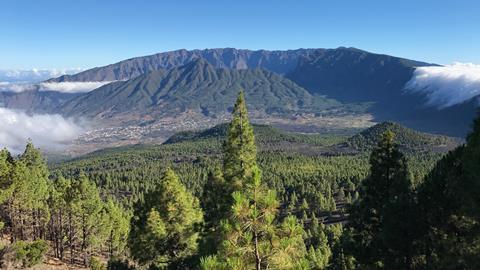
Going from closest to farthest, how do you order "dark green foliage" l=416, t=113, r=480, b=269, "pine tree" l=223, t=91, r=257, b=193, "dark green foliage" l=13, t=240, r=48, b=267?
1. "dark green foliage" l=416, t=113, r=480, b=269
2. "pine tree" l=223, t=91, r=257, b=193
3. "dark green foliage" l=13, t=240, r=48, b=267

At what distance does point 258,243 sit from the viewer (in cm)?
1803

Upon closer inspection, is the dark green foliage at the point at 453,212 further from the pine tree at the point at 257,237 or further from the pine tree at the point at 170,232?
the pine tree at the point at 170,232

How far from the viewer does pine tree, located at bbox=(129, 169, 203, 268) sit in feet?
130

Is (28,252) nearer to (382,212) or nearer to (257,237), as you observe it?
(382,212)

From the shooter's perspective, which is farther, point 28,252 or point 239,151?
point 28,252

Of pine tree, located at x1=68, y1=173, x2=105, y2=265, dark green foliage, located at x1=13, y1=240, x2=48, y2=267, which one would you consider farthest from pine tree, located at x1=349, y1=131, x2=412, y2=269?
pine tree, located at x1=68, y1=173, x2=105, y2=265

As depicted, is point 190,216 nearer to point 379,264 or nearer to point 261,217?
point 379,264

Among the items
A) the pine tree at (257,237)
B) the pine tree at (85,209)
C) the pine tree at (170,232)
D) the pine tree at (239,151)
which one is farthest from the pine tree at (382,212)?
the pine tree at (85,209)

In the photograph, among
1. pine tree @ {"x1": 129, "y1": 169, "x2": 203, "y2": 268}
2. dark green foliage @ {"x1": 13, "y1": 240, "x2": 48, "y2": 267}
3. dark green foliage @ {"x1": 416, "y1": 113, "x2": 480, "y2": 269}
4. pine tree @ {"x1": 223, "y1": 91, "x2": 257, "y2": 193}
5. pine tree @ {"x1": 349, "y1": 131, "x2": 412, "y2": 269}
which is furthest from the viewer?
dark green foliage @ {"x1": 13, "y1": 240, "x2": 48, "y2": 267}

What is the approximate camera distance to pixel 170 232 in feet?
131

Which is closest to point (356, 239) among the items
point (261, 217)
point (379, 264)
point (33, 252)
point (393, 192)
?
point (379, 264)

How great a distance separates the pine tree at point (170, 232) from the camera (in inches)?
1565

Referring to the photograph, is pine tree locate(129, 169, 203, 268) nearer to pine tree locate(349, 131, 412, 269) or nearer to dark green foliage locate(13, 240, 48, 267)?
pine tree locate(349, 131, 412, 269)

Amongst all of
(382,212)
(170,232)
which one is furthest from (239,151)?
(382,212)
